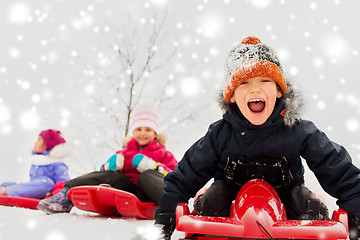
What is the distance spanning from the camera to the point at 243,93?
1.10 m

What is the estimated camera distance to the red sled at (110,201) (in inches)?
70.0

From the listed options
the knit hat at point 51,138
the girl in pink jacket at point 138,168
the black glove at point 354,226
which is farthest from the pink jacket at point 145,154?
the black glove at point 354,226

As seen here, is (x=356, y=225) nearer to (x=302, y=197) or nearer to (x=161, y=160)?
(x=302, y=197)

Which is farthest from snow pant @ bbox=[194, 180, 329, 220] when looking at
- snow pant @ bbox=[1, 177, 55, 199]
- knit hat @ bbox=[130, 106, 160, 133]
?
snow pant @ bbox=[1, 177, 55, 199]

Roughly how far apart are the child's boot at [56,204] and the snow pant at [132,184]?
0.26 feet

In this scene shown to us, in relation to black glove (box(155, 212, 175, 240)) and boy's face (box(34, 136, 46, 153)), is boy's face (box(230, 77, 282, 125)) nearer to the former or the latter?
black glove (box(155, 212, 175, 240))

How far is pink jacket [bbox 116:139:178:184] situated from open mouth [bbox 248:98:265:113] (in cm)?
128

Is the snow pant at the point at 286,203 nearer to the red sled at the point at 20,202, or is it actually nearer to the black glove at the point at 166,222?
the black glove at the point at 166,222

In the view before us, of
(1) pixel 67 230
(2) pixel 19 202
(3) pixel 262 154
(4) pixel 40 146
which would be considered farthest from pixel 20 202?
(3) pixel 262 154

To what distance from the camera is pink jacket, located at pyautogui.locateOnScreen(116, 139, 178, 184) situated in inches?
88.2

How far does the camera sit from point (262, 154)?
1.12 meters

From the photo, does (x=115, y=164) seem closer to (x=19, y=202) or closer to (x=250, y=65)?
(x=19, y=202)

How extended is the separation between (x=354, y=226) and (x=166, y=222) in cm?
56

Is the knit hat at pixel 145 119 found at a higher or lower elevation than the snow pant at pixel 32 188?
higher
